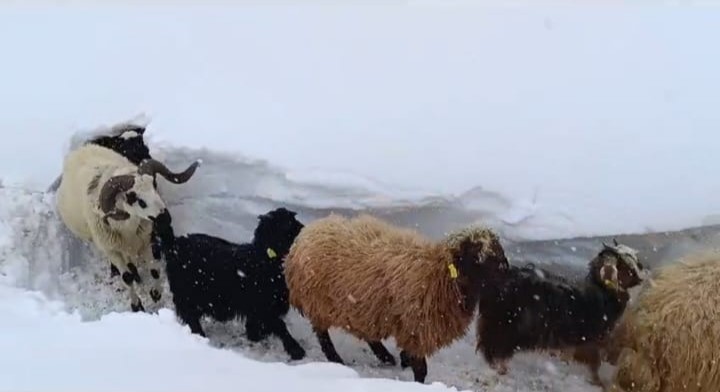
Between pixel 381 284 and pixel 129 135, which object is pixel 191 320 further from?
pixel 129 135

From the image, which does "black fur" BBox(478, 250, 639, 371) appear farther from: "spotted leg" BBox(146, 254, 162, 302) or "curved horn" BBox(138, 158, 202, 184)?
"spotted leg" BBox(146, 254, 162, 302)

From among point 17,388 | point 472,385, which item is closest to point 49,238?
point 17,388

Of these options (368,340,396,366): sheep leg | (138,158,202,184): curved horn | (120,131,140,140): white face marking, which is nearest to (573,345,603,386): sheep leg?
(368,340,396,366): sheep leg

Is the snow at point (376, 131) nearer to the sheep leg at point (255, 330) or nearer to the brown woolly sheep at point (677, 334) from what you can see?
the sheep leg at point (255, 330)

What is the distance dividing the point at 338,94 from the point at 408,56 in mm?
815

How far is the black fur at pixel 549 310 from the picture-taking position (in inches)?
230

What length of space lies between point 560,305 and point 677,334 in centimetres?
97

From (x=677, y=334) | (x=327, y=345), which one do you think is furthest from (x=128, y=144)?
(x=677, y=334)

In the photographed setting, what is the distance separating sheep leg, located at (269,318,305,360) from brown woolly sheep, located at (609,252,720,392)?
2.34 metres

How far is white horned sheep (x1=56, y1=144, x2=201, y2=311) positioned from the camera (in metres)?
6.53

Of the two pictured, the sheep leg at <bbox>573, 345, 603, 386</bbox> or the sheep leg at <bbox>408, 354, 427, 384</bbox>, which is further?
the sheep leg at <bbox>573, 345, 603, 386</bbox>

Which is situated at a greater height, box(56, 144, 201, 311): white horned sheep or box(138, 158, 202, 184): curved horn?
box(138, 158, 202, 184): curved horn

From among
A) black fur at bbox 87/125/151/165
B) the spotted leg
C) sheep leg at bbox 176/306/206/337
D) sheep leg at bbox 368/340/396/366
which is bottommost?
sheep leg at bbox 368/340/396/366

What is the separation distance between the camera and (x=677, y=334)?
5047mm
